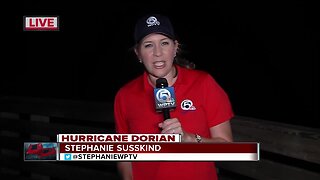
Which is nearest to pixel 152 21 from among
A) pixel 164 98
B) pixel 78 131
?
pixel 164 98

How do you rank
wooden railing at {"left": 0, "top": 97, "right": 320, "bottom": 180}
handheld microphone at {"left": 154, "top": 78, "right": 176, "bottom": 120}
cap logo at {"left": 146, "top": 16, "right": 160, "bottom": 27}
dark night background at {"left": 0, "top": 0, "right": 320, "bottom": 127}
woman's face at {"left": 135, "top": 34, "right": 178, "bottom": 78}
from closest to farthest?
handheld microphone at {"left": 154, "top": 78, "right": 176, "bottom": 120} → woman's face at {"left": 135, "top": 34, "right": 178, "bottom": 78} → cap logo at {"left": 146, "top": 16, "right": 160, "bottom": 27} → wooden railing at {"left": 0, "top": 97, "right": 320, "bottom": 180} → dark night background at {"left": 0, "top": 0, "right": 320, "bottom": 127}

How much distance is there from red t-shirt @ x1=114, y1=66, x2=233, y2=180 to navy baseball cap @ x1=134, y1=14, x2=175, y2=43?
322 mm

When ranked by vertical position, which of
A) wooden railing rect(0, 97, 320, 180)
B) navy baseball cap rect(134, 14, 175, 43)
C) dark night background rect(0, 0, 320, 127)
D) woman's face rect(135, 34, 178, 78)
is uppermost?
dark night background rect(0, 0, 320, 127)

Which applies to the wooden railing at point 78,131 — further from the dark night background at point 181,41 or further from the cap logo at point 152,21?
the dark night background at point 181,41

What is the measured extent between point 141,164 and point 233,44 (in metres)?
21.4

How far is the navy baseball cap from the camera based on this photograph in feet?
12.2

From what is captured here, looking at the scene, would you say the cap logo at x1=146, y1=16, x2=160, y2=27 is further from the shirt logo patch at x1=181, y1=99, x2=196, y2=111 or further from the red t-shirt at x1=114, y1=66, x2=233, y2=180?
the shirt logo patch at x1=181, y1=99, x2=196, y2=111

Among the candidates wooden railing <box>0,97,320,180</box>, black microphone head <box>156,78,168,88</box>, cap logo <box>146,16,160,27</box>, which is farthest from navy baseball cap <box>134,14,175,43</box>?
wooden railing <box>0,97,320,180</box>

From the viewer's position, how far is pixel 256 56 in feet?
75.8

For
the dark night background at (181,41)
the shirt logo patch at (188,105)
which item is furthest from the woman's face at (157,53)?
the dark night background at (181,41)

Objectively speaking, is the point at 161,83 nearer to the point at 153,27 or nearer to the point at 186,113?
the point at 186,113

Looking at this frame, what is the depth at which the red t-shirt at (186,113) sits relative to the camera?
3695mm

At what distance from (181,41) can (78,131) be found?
1411 cm

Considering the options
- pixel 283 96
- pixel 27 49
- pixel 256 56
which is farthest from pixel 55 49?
pixel 283 96
